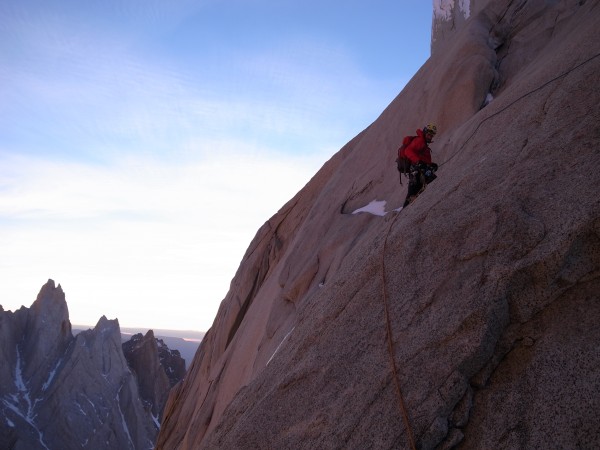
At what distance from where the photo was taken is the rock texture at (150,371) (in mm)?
81125

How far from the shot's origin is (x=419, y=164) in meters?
11.4

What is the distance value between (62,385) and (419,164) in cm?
7329

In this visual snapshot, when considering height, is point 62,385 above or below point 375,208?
above

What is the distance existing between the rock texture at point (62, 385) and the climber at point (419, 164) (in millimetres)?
67009

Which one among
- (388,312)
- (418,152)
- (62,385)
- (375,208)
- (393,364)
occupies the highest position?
(62,385)

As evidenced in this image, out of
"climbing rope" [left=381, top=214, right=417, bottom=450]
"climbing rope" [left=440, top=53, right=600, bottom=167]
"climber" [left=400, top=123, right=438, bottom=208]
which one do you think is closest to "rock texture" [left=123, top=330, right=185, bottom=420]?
"climber" [left=400, top=123, right=438, bottom=208]

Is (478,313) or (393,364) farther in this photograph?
(393,364)

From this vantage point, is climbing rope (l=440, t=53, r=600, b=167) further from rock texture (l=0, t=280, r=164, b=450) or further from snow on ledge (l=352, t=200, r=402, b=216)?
rock texture (l=0, t=280, r=164, b=450)

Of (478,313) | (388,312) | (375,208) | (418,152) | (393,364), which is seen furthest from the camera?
(375,208)

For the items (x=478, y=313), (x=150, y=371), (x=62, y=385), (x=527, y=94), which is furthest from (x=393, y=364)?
(x=150, y=371)

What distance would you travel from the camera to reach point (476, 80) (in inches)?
567

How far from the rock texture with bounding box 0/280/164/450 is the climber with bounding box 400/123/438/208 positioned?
220 feet

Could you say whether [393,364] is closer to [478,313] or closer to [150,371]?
[478,313]

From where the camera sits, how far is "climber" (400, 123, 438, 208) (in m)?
11.3
